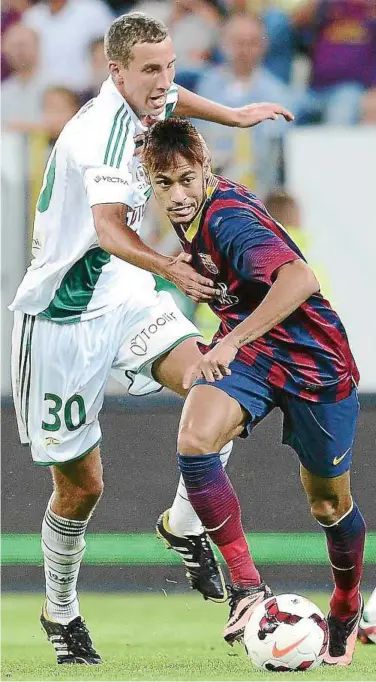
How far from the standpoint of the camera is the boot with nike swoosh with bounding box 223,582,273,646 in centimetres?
363

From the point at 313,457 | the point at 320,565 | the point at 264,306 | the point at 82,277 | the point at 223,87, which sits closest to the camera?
the point at 264,306

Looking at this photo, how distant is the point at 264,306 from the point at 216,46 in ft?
16.6

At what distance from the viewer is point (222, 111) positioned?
4.84m

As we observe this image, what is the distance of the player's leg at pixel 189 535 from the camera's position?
458 cm

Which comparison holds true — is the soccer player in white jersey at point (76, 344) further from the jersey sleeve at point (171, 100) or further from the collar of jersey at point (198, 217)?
the collar of jersey at point (198, 217)

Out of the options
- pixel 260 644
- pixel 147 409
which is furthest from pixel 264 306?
pixel 147 409

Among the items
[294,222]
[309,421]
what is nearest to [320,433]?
[309,421]

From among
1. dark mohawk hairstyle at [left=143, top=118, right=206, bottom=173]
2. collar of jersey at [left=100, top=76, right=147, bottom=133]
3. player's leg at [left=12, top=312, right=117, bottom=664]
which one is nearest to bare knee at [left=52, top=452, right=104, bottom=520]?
player's leg at [left=12, top=312, right=117, bottom=664]

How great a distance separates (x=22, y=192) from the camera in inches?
250

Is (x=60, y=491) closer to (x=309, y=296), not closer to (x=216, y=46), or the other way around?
(x=309, y=296)

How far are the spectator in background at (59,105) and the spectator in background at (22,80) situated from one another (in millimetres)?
80

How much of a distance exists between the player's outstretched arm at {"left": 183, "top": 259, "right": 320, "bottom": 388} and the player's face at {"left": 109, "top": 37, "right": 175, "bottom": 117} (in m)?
0.96

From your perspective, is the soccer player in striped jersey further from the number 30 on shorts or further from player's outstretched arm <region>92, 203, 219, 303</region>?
the number 30 on shorts

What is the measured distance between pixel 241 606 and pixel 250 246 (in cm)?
108
